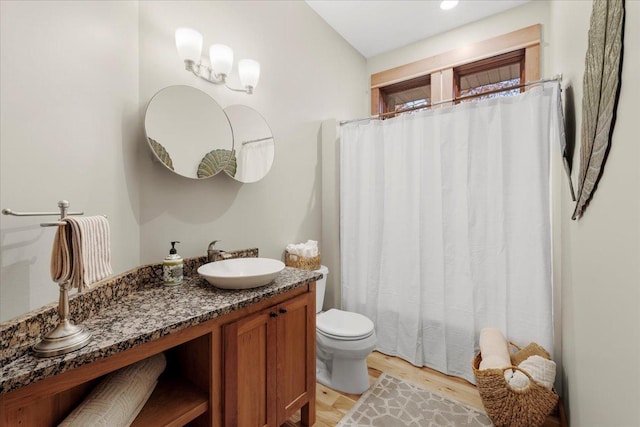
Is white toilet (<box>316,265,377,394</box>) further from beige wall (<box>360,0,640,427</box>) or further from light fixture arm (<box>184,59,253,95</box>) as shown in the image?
light fixture arm (<box>184,59,253,95</box>)

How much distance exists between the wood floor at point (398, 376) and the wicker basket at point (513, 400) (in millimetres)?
303

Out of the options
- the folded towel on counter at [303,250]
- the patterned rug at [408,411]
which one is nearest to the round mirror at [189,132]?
the folded towel on counter at [303,250]

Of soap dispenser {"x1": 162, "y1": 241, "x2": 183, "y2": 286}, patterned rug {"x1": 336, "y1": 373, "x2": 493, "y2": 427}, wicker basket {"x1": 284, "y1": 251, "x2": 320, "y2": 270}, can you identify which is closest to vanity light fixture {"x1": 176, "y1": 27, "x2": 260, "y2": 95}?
soap dispenser {"x1": 162, "y1": 241, "x2": 183, "y2": 286}

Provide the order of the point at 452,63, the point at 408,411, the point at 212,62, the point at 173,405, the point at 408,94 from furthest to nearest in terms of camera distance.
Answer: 1. the point at 408,94
2. the point at 452,63
3. the point at 408,411
4. the point at 212,62
5. the point at 173,405

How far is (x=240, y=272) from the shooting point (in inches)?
61.3

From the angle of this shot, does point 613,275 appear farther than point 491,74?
No

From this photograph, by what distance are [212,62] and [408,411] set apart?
227cm

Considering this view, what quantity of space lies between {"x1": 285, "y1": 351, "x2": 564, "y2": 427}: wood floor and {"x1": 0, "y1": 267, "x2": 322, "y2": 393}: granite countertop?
0.83 m

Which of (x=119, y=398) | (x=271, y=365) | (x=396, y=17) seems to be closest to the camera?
(x=119, y=398)

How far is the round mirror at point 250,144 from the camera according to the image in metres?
1.76

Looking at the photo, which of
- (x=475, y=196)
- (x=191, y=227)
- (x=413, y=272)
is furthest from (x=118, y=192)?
(x=475, y=196)

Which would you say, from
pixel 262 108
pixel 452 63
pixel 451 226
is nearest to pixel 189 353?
pixel 262 108

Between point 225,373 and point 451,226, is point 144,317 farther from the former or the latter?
point 451,226

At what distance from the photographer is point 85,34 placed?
1127 millimetres
